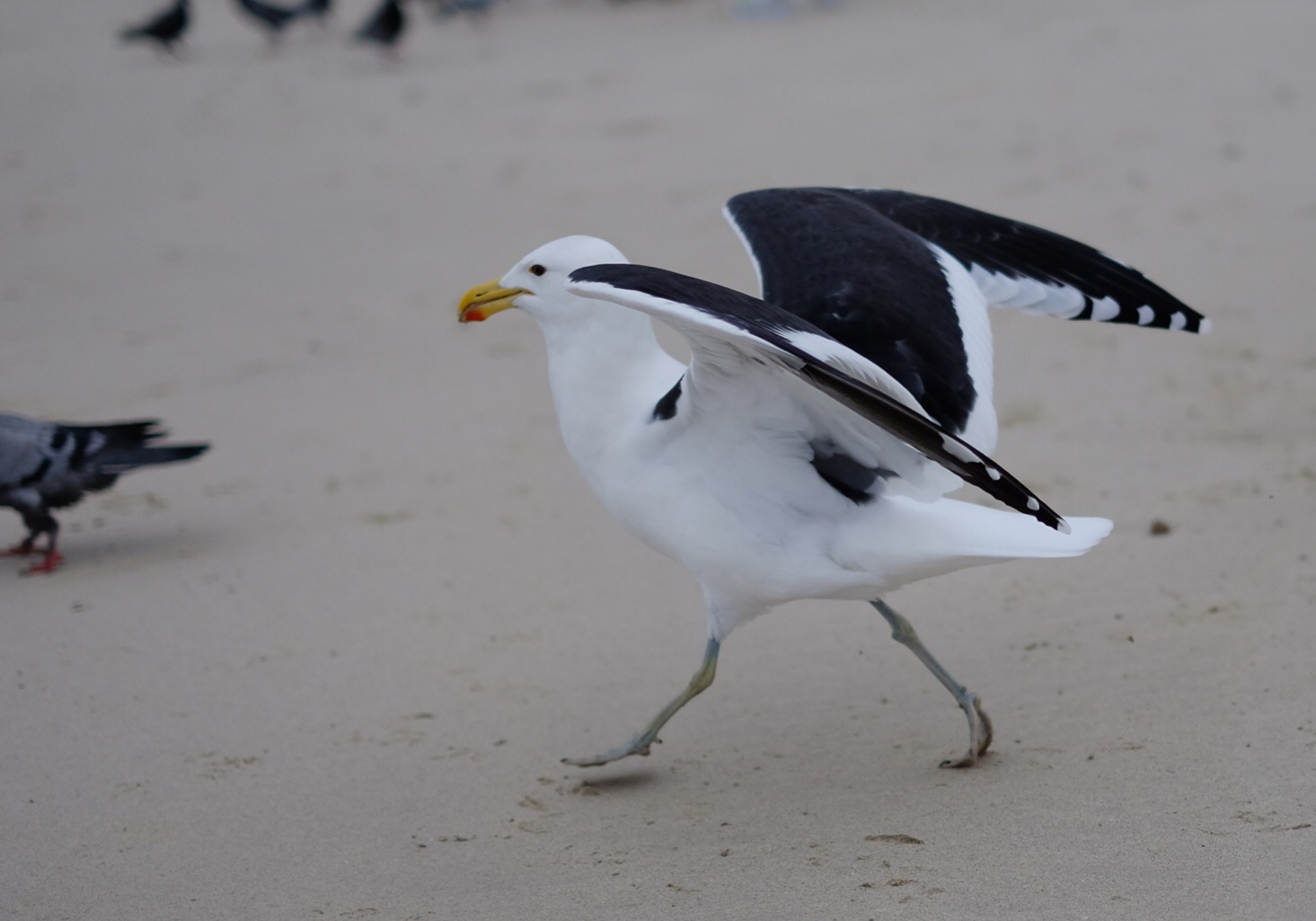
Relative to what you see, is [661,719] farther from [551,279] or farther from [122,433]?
[122,433]

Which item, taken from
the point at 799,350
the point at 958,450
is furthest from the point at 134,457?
the point at 958,450

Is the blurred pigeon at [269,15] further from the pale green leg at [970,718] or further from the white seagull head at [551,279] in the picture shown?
the pale green leg at [970,718]

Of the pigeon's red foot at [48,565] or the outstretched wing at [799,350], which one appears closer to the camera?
the outstretched wing at [799,350]

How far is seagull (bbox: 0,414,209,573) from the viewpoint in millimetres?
4969

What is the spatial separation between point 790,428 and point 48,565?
2963 mm

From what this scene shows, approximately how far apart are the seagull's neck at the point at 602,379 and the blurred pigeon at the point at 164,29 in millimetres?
11642

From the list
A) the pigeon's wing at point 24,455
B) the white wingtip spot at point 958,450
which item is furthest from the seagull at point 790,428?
the pigeon's wing at point 24,455

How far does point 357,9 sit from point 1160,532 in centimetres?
1552

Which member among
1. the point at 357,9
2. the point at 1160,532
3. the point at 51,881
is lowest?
the point at 51,881

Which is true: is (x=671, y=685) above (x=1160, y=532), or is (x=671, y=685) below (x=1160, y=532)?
below

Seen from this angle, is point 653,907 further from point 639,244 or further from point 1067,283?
point 639,244

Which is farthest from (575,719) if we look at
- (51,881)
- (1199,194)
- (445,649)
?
(1199,194)

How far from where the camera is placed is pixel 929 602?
14.7 ft

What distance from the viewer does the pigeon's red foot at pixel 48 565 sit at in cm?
493
